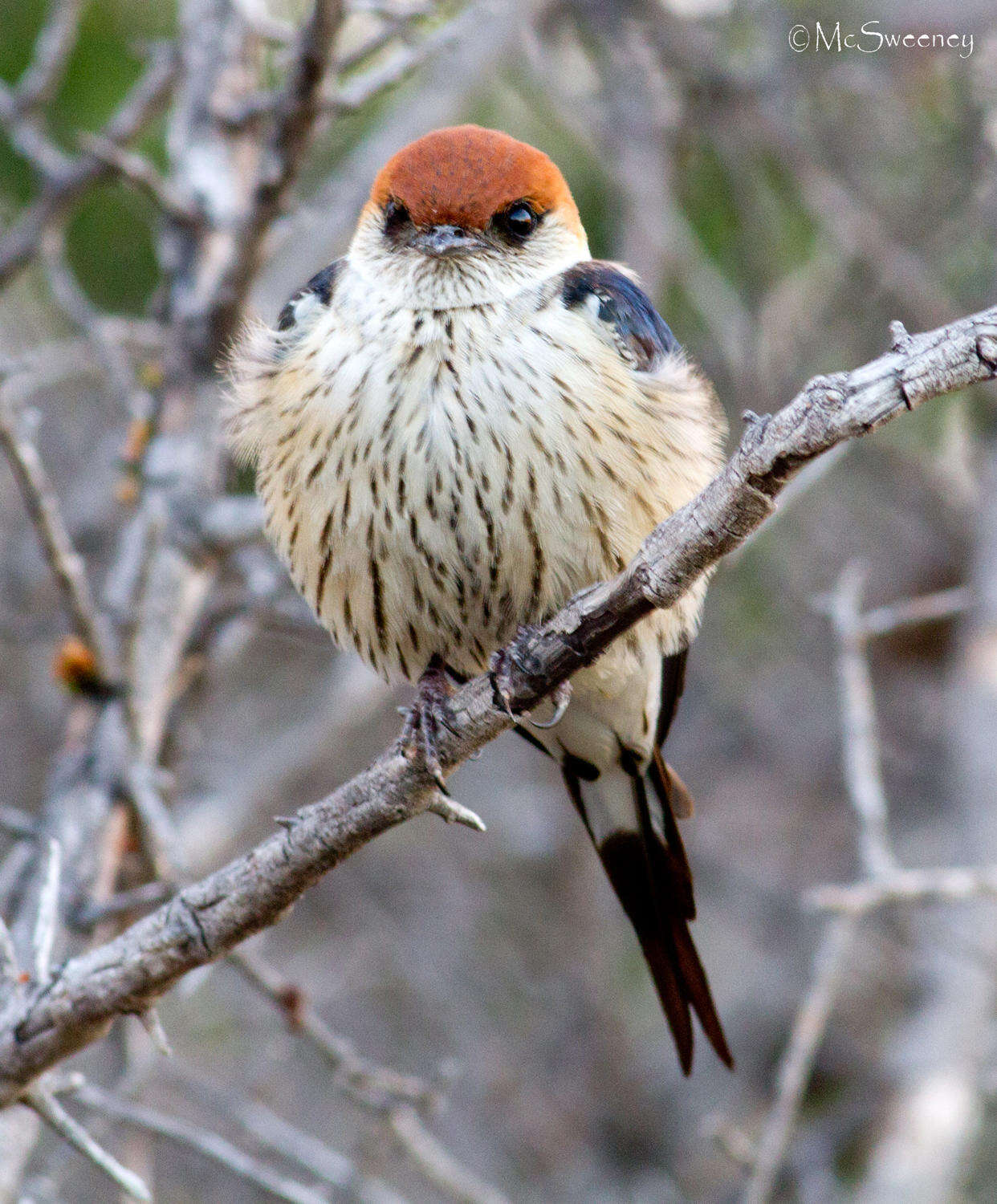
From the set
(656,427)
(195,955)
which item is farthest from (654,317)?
(195,955)

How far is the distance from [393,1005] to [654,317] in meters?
3.63

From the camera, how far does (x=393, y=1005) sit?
6086 millimetres

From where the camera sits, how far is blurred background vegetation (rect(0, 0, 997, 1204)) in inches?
216

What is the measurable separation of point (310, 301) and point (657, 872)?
154 cm

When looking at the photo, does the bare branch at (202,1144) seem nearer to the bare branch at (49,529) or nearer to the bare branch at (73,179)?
the bare branch at (49,529)

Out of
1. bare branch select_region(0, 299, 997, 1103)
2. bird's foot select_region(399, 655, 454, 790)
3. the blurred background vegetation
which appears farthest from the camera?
the blurred background vegetation

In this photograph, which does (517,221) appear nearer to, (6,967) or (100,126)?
(6,967)

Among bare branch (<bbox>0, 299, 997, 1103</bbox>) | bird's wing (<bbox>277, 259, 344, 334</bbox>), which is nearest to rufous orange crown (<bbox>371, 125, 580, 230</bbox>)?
bird's wing (<bbox>277, 259, 344, 334</bbox>)

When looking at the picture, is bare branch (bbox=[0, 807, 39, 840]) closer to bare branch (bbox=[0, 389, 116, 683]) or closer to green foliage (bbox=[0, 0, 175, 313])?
bare branch (bbox=[0, 389, 116, 683])

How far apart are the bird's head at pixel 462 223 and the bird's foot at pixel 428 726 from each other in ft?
2.66

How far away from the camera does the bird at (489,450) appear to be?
117 inches

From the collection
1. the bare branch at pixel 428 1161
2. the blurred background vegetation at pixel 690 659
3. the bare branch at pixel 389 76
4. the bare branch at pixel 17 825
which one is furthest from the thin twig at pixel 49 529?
the blurred background vegetation at pixel 690 659

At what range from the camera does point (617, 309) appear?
3188mm

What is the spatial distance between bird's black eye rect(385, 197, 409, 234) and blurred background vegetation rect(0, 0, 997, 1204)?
5.44 feet
